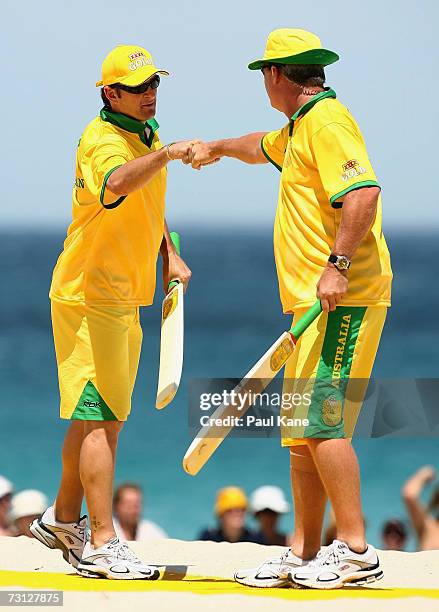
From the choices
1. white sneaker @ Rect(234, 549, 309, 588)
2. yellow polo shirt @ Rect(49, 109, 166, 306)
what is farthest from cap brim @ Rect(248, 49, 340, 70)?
white sneaker @ Rect(234, 549, 309, 588)

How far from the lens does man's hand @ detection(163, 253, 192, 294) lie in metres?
7.00

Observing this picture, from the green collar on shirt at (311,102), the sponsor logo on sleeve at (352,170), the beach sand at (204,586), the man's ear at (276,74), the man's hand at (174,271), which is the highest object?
the man's ear at (276,74)

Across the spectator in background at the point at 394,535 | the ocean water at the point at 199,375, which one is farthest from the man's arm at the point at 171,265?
the ocean water at the point at 199,375

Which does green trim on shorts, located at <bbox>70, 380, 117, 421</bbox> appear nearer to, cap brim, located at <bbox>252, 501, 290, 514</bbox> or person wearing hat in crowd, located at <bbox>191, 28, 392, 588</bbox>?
person wearing hat in crowd, located at <bbox>191, 28, 392, 588</bbox>

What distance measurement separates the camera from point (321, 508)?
252 inches

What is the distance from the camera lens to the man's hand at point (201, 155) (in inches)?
263

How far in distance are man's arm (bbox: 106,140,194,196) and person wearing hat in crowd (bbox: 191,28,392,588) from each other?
525mm

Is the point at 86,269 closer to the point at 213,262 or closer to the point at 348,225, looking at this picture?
the point at 348,225

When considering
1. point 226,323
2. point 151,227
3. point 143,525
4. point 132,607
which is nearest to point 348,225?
point 151,227

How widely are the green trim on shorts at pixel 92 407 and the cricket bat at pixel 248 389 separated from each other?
1.93 ft

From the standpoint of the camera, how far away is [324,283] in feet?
19.8

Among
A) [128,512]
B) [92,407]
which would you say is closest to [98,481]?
[92,407]

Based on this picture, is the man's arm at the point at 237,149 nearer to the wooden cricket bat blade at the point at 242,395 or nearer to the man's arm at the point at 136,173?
the man's arm at the point at 136,173

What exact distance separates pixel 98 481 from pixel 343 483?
1.14 m
